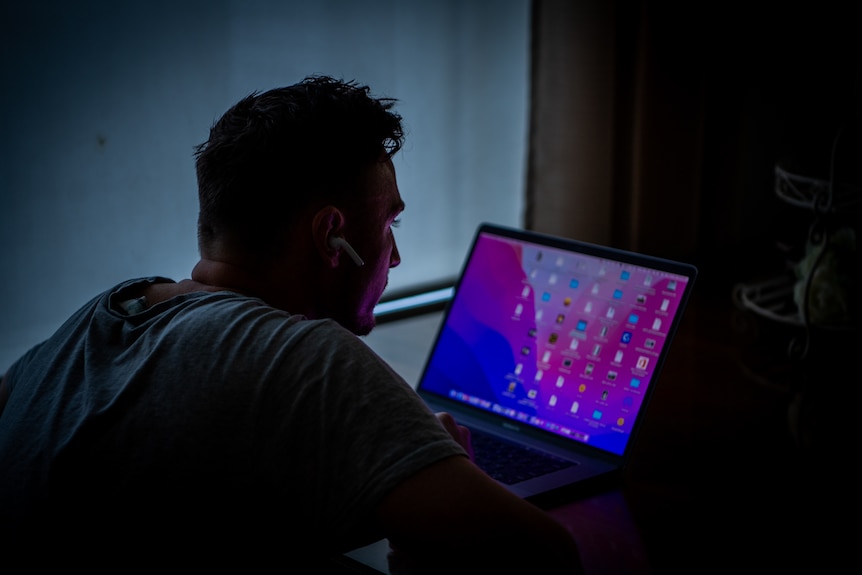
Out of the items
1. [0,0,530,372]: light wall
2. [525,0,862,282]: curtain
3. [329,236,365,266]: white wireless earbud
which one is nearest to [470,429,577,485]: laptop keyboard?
[329,236,365,266]: white wireless earbud

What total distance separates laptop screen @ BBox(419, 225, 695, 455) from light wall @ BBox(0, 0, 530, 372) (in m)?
0.77

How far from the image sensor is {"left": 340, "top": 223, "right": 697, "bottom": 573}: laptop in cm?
131

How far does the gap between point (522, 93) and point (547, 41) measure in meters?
0.25

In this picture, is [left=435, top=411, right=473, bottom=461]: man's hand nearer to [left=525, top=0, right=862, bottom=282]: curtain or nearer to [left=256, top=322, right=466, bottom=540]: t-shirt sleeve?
[left=256, top=322, right=466, bottom=540]: t-shirt sleeve

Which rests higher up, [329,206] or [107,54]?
[107,54]

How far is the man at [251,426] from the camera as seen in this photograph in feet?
2.86

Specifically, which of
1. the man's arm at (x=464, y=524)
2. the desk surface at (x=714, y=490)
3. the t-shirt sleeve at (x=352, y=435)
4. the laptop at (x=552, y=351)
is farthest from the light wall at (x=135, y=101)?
the man's arm at (x=464, y=524)

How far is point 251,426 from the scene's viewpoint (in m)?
0.90

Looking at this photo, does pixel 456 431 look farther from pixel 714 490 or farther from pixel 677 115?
pixel 677 115

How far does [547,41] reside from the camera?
7.97 ft

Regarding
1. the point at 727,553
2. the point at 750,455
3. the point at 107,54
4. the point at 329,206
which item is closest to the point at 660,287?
the point at 750,455

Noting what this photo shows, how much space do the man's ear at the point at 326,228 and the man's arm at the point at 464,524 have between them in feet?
1.03

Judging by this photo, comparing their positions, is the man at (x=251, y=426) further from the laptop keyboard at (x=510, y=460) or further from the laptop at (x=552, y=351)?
the laptop at (x=552, y=351)

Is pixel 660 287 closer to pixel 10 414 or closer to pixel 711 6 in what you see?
pixel 10 414
